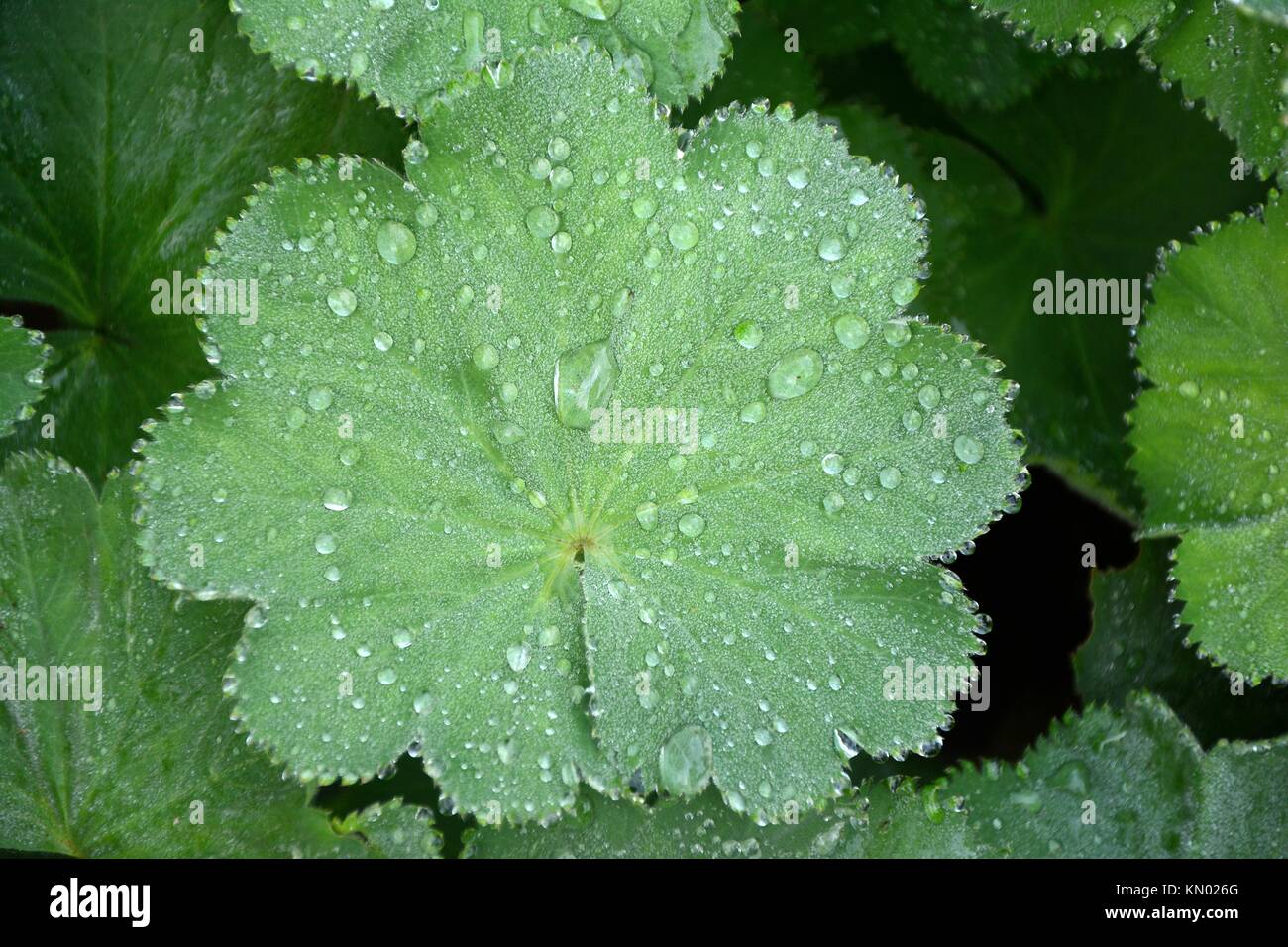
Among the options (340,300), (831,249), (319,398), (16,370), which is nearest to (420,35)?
(340,300)

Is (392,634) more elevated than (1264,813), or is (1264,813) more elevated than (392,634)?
(392,634)

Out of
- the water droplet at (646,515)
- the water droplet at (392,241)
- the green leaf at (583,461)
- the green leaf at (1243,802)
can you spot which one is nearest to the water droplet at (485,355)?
the green leaf at (583,461)

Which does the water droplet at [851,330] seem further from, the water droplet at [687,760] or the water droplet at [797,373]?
the water droplet at [687,760]

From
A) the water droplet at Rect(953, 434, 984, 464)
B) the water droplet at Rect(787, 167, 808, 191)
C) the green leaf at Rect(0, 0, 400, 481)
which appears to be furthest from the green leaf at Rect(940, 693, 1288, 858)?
the green leaf at Rect(0, 0, 400, 481)
